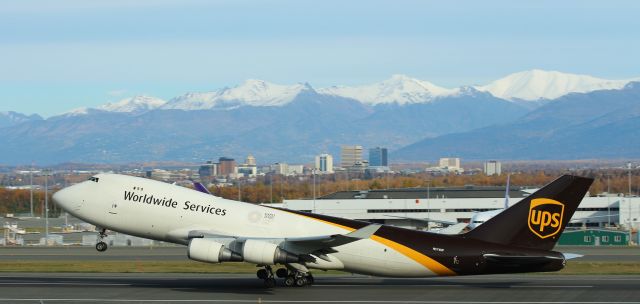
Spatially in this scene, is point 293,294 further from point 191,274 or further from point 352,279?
point 191,274

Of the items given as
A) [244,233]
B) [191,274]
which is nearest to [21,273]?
[191,274]

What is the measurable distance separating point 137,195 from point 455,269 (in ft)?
44.9

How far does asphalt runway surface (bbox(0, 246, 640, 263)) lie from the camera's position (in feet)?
224

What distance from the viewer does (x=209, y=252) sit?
44.5 meters

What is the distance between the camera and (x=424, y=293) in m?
44.8

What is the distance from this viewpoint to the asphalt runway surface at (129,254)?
68188 mm

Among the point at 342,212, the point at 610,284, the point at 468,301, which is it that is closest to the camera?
the point at 468,301

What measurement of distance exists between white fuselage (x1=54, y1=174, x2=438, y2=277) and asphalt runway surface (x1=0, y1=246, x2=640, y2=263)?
19.9 m

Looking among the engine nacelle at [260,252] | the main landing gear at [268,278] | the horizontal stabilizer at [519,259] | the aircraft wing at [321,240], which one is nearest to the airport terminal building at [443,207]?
the main landing gear at [268,278]

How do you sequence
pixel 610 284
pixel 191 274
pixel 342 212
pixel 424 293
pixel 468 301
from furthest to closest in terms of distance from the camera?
pixel 342 212 → pixel 191 274 → pixel 610 284 → pixel 424 293 → pixel 468 301

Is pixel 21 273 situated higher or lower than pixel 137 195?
lower

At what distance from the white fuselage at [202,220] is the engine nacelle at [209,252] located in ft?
5.11

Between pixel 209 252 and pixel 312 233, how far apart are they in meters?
4.47

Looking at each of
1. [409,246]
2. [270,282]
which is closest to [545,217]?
[409,246]
